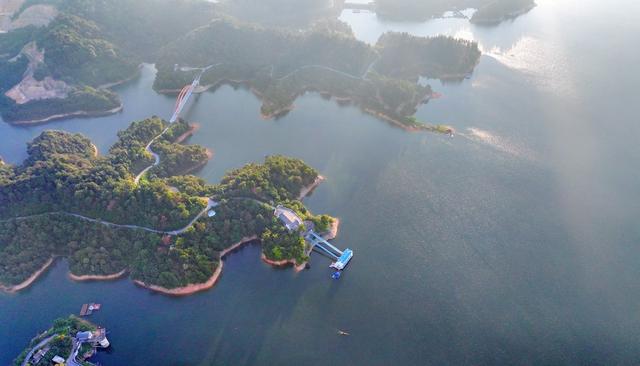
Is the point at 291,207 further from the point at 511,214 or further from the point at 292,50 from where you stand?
the point at 292,50

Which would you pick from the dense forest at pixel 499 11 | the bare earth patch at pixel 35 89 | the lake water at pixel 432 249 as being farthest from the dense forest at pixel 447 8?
the bare earth patch at pixel 35 89

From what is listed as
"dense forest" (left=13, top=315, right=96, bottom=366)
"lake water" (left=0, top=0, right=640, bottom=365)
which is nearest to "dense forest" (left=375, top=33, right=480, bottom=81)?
"lake water" (left=0, top=0, right=640, bottom=365)

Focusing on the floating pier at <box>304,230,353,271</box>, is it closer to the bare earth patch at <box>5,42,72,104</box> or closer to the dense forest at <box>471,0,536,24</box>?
the bare earth patch at <box>5,42,72,104</box>

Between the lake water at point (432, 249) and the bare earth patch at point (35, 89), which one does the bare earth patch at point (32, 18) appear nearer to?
the bare earth patch at point (35, 89)

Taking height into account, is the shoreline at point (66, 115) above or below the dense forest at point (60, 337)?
above

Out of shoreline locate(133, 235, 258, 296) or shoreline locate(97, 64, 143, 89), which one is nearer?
shoreline locate(133, 235, 258, 296)

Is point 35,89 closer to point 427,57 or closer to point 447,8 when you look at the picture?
point 427,57

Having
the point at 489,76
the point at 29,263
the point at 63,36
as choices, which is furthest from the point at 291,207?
the point at 63,36
